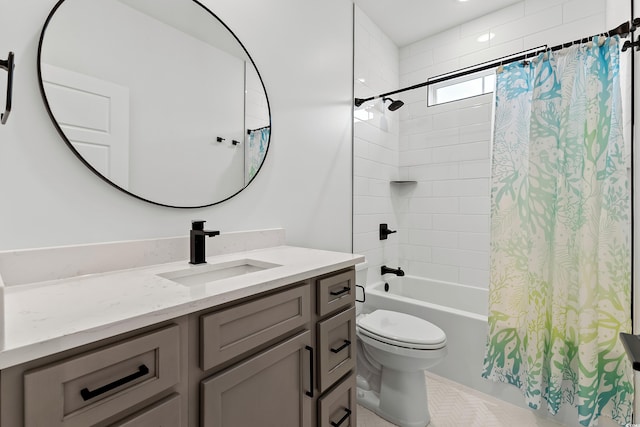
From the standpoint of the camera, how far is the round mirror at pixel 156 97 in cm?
96

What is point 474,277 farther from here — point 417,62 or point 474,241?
point 417,62

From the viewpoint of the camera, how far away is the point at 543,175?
63.9 inches

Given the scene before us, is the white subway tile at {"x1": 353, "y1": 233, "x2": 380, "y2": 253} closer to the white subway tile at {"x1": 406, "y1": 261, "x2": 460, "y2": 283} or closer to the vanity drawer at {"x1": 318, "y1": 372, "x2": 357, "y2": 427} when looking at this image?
the white subway tile at {"x1": 406, "y1": 261, "x2": 460, "y2": 283}

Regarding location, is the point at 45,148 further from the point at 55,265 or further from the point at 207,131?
the point at 207,131

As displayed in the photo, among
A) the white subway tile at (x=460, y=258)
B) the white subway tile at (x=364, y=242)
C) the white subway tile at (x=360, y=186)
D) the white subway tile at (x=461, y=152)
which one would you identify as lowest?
the white subway tile at (x=460, y=258)

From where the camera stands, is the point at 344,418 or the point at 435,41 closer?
the point at 344,418

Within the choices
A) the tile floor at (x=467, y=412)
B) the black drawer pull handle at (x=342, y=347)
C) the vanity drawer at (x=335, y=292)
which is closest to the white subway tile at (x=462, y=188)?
the tile floor at (x=467, y=412)

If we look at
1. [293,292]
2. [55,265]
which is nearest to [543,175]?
[293,292]

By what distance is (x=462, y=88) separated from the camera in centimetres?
259

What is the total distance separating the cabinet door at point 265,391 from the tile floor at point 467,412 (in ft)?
3.11

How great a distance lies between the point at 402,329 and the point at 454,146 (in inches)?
63.5

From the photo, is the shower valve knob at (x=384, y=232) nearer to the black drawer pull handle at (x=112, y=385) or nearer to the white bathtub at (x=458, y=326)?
the white bathtub at (x=458, y=326)

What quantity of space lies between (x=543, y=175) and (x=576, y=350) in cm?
91

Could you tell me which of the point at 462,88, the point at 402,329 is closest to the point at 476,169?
the point at 462,88
